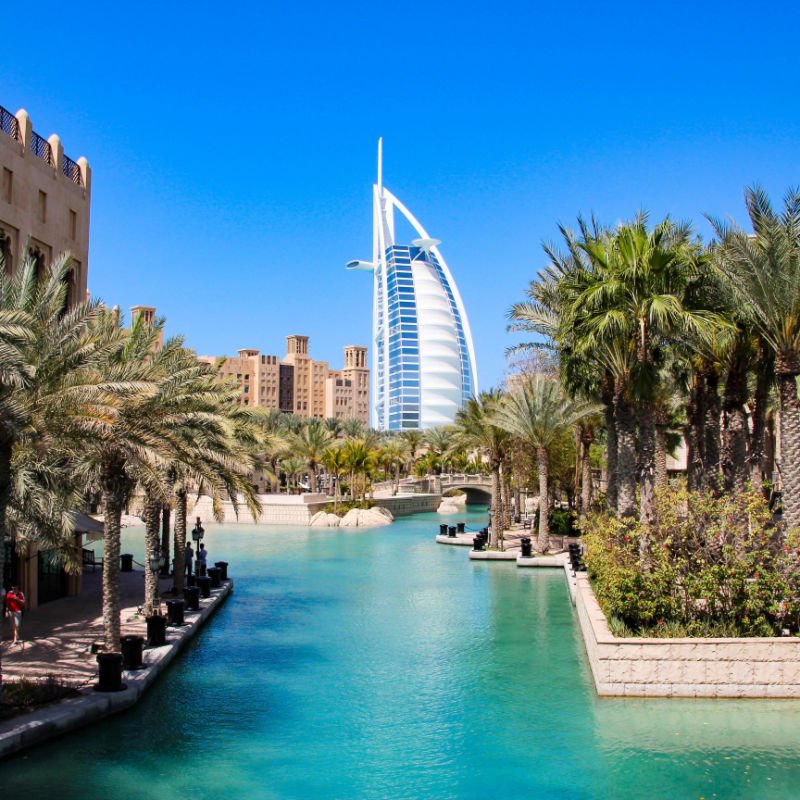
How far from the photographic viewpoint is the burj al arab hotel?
597 ft

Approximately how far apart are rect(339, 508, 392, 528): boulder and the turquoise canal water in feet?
110

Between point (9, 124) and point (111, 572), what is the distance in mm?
10301

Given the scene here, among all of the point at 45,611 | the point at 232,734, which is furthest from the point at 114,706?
the point at 45,611

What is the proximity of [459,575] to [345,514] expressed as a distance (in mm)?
25889

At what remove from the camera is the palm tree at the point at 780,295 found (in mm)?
16172

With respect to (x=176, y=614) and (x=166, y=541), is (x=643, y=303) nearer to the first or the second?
(x=176, y=614)

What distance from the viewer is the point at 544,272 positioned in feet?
86.2

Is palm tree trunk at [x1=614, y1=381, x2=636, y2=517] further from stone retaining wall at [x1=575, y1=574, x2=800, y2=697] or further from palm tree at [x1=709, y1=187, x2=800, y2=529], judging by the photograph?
stone retaining wall at [x1=575, y1=574, x2=800, y2=697]

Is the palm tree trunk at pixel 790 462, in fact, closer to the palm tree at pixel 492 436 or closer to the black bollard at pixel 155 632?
the black bollard at pixel 155 632

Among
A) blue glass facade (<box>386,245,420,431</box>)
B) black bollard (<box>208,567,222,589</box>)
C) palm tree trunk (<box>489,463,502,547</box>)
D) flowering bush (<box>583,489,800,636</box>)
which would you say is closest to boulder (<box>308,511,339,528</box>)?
palm tree trunk (<box>489,463,502,547</box>)

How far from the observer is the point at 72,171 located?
2300 centimetres

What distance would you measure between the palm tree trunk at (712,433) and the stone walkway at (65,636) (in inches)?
552

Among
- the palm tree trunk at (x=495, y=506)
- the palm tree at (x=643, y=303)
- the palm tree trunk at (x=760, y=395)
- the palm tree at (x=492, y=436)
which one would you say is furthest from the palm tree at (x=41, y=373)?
the palm tree trunk at (x=495, y=506)

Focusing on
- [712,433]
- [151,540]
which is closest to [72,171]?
[151,540]
